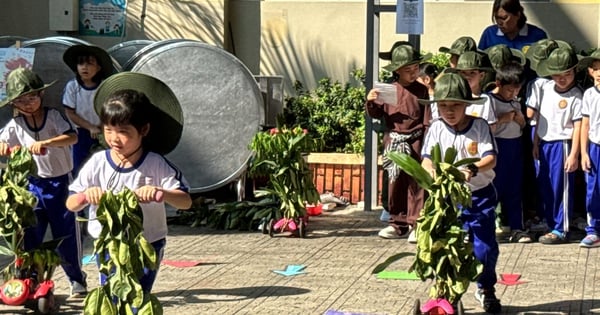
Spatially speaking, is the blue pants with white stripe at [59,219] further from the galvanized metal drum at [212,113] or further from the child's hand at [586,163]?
the child's hand at [586,163]

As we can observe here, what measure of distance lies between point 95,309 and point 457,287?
81.0 inches

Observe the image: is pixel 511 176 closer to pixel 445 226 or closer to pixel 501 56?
pixel 501 56

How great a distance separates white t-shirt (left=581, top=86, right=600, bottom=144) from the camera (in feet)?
29.5

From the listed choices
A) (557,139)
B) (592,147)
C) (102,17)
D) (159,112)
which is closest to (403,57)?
(557,139)

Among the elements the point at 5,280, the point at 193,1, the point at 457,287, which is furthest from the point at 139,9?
the point at 457,287

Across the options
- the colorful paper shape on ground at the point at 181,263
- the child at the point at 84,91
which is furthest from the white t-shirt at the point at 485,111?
the child at the point at 84,91

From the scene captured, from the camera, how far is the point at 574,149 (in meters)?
9.20

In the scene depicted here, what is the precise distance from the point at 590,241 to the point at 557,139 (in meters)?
0.87

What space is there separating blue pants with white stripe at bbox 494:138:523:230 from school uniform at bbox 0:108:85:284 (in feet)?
12.2

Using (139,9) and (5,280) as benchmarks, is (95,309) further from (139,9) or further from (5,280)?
(139,9)

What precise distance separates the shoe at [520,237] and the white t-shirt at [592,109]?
0.96m

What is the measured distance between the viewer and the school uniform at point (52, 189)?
7203 mm

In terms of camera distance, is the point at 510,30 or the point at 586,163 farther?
the point at 510,30

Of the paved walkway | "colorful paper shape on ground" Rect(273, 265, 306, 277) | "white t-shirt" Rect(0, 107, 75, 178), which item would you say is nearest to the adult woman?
the paved walkway
